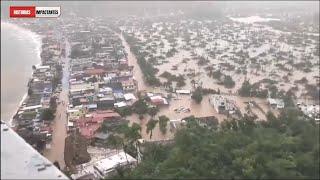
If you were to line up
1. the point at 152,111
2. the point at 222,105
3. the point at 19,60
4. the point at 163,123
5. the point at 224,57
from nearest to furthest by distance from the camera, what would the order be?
the point at 163,123 < the point at 152,111 < the point at 222,105 < the point at 19,60 < the point at 224,57

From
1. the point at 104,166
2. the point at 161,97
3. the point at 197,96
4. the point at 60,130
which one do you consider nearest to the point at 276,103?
the point at 197,96

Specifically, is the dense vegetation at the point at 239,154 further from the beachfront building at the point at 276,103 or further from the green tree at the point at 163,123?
the beachfront building at the point at 276,103

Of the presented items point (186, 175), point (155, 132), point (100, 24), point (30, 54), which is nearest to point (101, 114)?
point (155, 132)

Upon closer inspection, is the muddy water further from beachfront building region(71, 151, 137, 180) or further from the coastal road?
beachfront building region(71, 151, 137, 180)

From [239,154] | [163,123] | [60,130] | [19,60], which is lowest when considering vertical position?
[60,130]

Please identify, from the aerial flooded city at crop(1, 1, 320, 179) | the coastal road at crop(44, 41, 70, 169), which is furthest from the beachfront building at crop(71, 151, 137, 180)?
the coastal road at crop(44, 41, 70, 169)

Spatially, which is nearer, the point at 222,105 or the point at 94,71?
the point at 222,105

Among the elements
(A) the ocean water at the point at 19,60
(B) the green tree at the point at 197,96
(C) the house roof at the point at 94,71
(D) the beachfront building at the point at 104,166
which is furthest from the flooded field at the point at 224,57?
(A) the ocean water at the point at 19,60

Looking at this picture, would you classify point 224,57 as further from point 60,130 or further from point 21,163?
point 21,163

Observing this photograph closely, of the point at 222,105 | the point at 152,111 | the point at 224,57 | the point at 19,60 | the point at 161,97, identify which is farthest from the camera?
the point at 224,57
